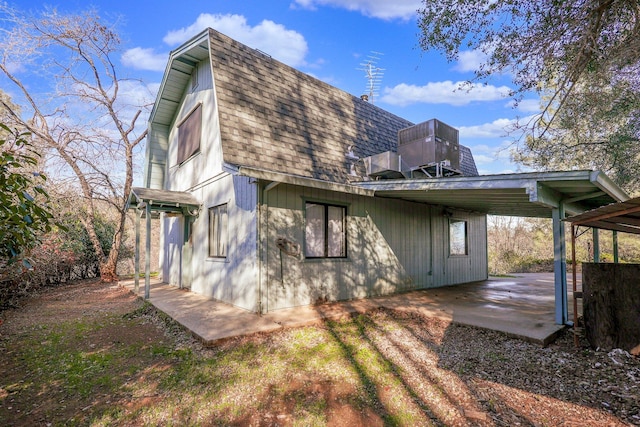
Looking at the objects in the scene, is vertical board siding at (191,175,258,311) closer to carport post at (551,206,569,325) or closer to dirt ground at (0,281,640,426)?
dirt ground at (0,281,640,426)

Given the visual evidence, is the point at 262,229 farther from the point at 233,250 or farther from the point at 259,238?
the point at 233,250

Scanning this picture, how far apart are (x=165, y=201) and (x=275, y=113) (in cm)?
307

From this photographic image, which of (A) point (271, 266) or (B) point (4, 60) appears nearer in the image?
(A) point (271, 266)

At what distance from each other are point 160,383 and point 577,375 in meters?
4.63

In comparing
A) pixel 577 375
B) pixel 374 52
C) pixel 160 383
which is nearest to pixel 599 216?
pixel 577 375

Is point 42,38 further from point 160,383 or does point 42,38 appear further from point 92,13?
point 160,383

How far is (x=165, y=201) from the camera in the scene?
7055 millimetres

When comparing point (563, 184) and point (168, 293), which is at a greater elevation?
point (563, 184)

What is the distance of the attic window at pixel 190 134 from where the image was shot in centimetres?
793

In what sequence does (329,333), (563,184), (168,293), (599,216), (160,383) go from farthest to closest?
(168,293) < (329,333) < (563,184) < (599,216) < (160,383)

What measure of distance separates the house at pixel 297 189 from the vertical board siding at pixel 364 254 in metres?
0.03

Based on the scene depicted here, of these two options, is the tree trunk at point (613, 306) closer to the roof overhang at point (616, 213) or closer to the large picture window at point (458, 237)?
the roof overhang at point (616, 213)

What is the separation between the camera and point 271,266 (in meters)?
5.82

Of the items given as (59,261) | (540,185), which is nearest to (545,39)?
(540,185)
